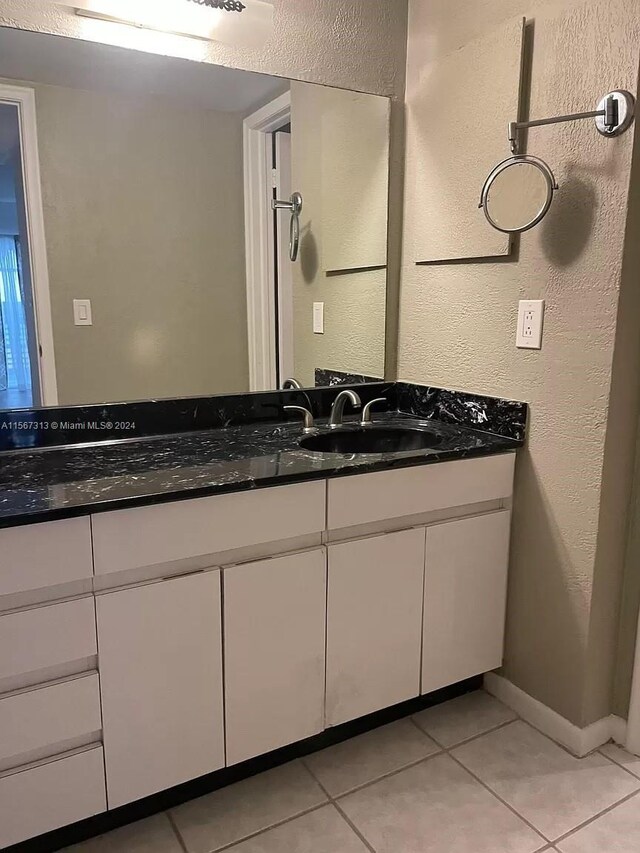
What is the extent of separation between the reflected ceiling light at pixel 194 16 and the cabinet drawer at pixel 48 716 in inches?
63.8

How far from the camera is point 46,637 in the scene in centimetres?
128

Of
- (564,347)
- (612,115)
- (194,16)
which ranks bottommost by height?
(564,347)

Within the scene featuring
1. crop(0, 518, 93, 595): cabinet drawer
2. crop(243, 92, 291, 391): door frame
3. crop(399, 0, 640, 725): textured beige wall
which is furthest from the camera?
crop(243, 92, 291, 391): door frame

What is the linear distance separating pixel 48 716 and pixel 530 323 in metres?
1.51

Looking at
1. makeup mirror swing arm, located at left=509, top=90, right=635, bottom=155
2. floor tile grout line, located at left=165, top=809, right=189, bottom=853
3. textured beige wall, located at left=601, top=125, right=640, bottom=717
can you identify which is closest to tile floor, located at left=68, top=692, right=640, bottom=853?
floor tile grout line, located at left=165, top=809, right=189, bottom=853

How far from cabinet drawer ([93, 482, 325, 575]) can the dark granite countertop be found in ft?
0.10

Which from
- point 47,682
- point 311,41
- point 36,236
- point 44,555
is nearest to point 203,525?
point 44,555

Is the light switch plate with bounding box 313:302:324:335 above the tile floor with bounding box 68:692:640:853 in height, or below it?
above

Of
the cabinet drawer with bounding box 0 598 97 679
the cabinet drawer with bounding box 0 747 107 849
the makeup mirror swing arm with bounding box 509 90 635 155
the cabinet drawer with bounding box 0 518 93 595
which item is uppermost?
the makeup mirror swing arm with bounding box 509 90 635 155

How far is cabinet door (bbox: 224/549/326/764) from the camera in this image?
4.94 ft

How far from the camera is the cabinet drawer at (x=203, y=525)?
1.33 meters

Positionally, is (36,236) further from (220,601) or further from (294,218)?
(220,601)

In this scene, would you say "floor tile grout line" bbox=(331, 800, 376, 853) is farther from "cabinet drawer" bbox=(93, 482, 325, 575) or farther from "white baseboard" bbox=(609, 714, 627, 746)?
"white baseboard" bbox=(609, 714, 627, 746)

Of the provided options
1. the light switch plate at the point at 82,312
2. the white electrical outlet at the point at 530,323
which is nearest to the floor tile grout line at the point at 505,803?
the white electrical outlet at the point at 530,323
